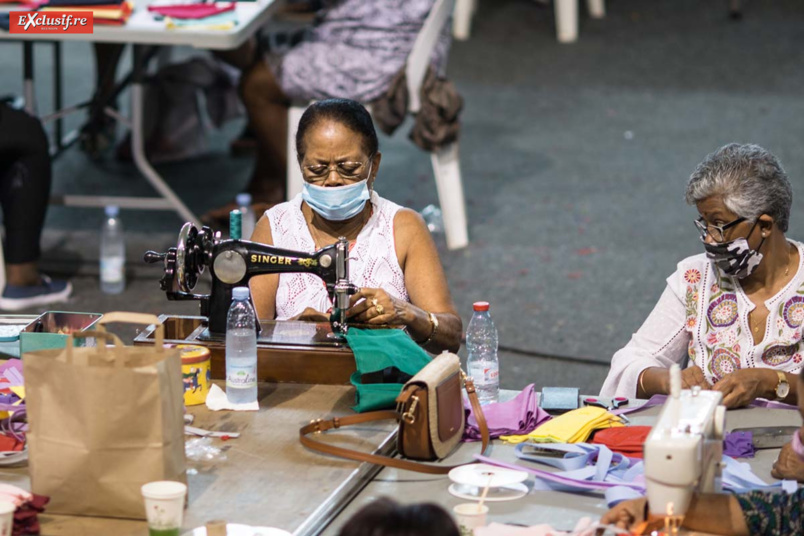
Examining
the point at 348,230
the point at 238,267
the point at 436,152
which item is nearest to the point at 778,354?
the point at 348,230

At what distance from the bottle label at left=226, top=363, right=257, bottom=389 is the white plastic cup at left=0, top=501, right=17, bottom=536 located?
2.21ft

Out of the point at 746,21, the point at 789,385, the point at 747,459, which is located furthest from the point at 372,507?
the point at 746,21

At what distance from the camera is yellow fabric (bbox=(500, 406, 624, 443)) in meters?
2.59

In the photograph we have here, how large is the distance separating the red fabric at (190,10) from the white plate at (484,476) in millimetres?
3391

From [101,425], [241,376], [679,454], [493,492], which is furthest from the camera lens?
[241,376]

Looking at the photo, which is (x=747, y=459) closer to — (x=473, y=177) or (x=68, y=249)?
(x=68, y=249)

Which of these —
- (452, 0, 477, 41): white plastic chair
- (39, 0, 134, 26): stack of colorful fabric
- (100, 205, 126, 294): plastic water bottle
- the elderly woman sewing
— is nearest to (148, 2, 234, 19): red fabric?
(39, 0, 134, 26): stack of colorful fabric

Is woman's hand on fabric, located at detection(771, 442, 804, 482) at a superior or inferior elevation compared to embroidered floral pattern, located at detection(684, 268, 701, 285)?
inferior

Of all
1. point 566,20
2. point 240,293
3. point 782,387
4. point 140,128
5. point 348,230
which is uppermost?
point 566,20

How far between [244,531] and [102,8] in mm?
3626

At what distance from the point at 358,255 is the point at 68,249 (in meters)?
3.41

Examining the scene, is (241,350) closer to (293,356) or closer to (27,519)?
(293,356)

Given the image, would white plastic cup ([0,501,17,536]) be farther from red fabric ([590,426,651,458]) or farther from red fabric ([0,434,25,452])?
red fabric ([590,426,651,458])

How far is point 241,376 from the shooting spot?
2674 mm
